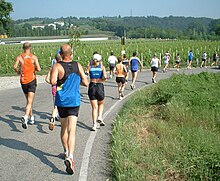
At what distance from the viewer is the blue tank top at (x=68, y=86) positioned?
5.38m

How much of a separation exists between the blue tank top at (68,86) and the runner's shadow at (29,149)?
109 cm

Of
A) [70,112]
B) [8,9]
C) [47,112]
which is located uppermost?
[8,9]

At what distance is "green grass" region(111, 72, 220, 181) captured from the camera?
16.1 ft

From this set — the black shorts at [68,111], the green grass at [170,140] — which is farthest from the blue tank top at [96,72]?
the black shorts at [68,111]

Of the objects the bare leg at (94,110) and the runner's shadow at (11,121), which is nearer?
the bare leg at (94,110)

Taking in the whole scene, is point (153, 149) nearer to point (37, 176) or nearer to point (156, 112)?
point (37, 176)

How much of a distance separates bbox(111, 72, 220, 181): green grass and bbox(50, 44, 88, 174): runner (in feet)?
2.95

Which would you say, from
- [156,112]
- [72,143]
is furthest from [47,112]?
[72,143]

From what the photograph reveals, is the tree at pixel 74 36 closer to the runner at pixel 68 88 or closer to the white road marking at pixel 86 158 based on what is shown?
the white road marking at pixel 86 158

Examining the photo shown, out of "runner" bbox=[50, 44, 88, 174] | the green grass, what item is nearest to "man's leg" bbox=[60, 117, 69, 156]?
"runner" bbox=[50, 44, 88, 174]

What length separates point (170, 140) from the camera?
6.23m

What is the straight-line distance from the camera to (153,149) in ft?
19.2

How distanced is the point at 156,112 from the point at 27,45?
13.0ft

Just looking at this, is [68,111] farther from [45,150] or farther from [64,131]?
[45,150]
